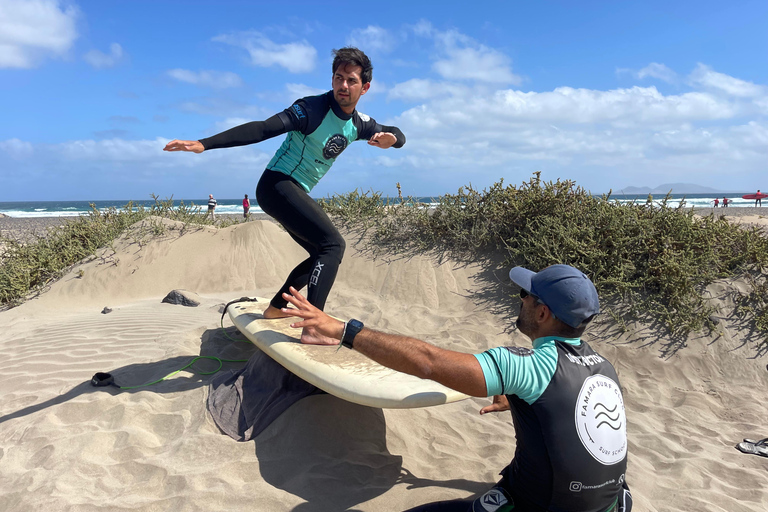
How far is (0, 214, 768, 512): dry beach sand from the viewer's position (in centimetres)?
261

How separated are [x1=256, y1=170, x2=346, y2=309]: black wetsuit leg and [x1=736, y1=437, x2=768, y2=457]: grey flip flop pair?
331cm

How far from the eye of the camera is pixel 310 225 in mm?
3385

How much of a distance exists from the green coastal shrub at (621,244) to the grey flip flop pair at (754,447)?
1.69 meters

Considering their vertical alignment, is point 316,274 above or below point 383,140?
below

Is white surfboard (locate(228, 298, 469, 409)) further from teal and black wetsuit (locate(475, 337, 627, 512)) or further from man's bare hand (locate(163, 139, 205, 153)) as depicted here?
man's bare hand (locate(163, 139, 205, 153))

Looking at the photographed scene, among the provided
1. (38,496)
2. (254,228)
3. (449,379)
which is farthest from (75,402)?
(254,228)

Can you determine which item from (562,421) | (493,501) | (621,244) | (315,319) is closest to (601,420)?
(562,421)

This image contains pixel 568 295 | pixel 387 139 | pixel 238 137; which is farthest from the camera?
pixel 387 139

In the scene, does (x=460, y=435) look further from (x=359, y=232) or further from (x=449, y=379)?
(x=359, y=232)

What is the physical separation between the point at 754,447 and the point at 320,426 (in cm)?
324

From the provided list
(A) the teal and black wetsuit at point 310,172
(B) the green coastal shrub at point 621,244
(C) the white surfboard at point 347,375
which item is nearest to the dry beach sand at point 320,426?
(B) the green coastal shrub at point 621,244

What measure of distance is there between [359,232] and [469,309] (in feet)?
9.17

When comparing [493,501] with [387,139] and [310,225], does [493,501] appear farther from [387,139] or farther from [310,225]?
[387,139]

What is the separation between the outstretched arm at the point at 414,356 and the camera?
165cm
